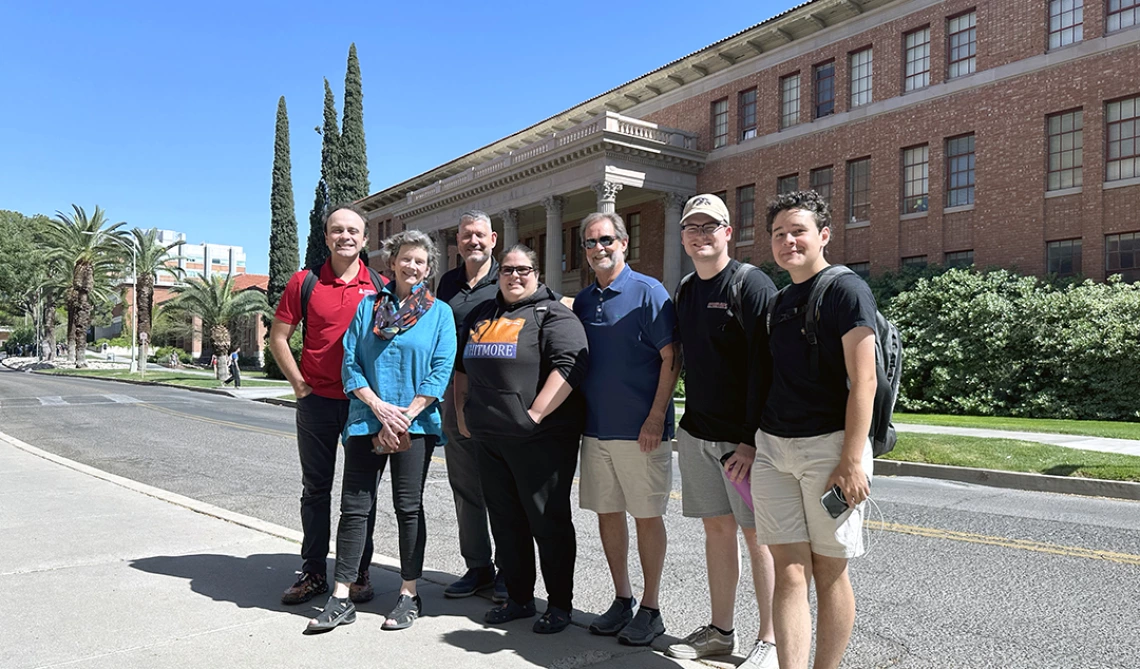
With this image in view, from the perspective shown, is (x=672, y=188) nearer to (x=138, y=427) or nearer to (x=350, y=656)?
(x=138, y=427)

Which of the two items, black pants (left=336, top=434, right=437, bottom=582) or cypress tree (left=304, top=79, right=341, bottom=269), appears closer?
black pants (left=336, top=434, right=437, bottom=582)

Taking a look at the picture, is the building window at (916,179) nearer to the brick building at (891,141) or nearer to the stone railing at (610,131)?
the brick building at (891,141)

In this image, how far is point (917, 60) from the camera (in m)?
26.1

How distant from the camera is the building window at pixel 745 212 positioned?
102ft

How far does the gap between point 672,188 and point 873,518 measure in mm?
26424

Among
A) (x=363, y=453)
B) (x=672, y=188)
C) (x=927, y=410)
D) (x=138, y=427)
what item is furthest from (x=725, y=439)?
(x=672, y=188)

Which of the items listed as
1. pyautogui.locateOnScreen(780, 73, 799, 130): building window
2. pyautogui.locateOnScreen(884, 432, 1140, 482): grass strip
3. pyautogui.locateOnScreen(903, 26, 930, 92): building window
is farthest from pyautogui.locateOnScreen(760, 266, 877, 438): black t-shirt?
pyautogui.locateOnScreen(780, 73, 799, 130): building window

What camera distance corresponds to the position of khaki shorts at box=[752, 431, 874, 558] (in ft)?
9.92

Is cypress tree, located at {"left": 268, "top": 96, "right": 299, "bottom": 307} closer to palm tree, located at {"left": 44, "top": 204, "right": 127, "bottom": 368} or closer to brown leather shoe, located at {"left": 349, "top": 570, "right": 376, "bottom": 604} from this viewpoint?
palm tree, located at {"left": 44, "top": 204, "right": 127, "bottom": 368}

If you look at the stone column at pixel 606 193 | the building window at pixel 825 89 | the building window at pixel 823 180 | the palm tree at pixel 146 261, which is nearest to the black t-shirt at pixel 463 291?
the building window at pixel 823 180

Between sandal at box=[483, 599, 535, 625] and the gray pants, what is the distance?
0.57 metres

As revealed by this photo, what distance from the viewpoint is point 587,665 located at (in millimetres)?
3625

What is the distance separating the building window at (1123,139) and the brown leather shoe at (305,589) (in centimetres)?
2348

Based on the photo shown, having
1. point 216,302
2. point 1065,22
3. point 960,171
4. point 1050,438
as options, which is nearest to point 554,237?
point 960,171
